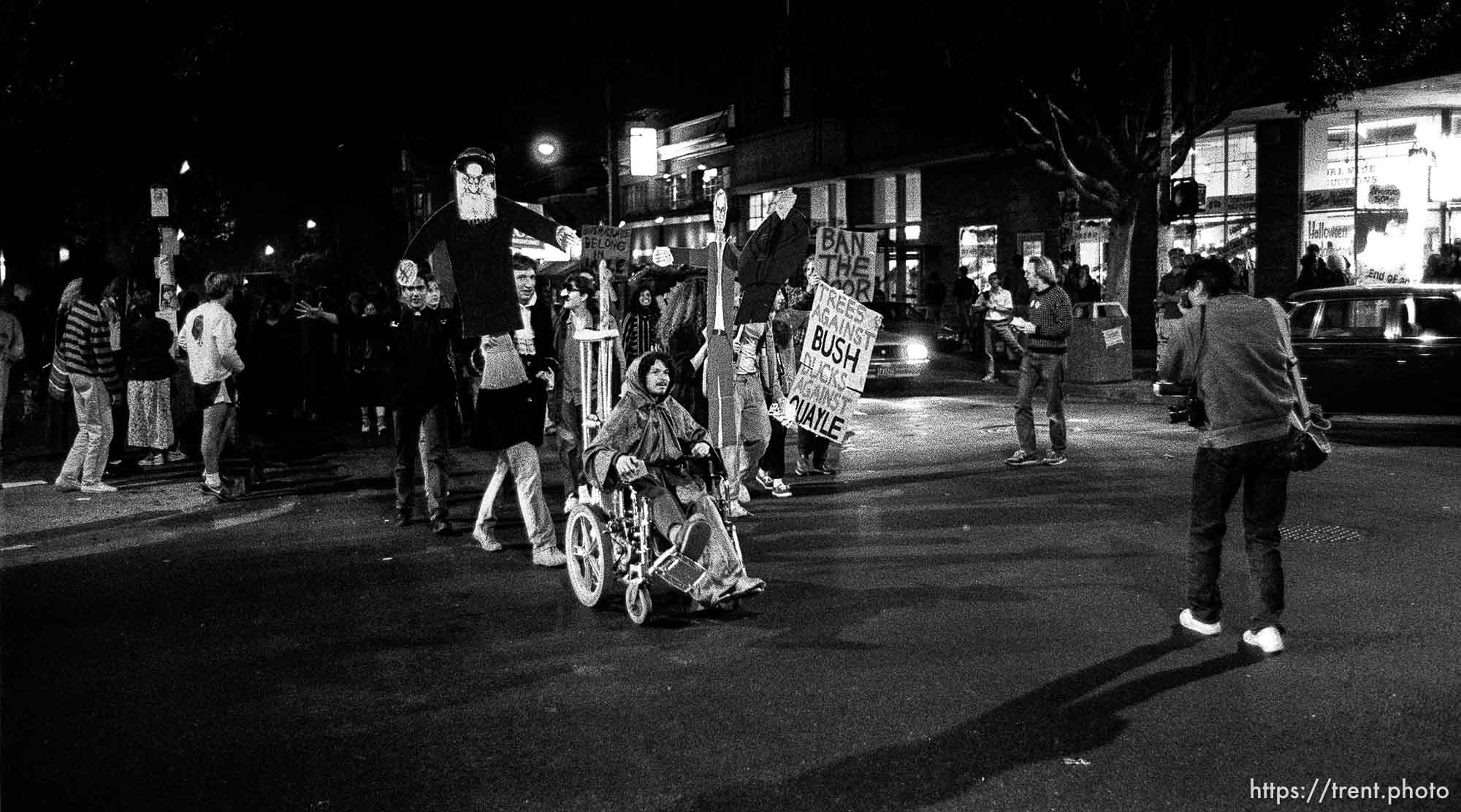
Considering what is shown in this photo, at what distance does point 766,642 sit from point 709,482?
113cm

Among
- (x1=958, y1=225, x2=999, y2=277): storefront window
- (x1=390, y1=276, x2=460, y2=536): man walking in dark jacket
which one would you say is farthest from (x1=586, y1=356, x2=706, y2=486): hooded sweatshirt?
(x1=958, y1=225, x2=999, y2=277): storefront window

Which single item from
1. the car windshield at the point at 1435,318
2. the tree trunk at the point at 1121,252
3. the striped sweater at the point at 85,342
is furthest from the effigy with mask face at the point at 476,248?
the tree trunk at the point at 1121,252

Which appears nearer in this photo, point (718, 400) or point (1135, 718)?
point (1135, 718)

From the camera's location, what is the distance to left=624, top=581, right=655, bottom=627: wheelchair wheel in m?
6.94

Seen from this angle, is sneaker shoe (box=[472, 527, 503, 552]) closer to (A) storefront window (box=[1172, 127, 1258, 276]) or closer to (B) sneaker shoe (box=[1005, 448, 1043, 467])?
(B) sneaker shoe (box=[1005, 448, 1043, 467])

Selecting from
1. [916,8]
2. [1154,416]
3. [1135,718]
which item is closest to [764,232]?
[1135,718]

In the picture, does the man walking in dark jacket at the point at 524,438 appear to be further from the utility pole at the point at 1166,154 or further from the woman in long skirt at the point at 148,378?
the utility pole at the point at 1166,154

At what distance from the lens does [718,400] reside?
936 cm

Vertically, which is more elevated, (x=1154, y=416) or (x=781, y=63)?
(x=781, y=63)

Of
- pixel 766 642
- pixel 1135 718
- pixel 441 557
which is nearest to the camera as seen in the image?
pixel 1135 718

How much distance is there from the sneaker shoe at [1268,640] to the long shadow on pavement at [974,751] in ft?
0.50

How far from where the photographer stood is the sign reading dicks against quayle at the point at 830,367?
37.9 ft

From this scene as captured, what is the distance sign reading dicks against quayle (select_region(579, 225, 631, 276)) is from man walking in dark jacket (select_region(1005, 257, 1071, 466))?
12.2 feet

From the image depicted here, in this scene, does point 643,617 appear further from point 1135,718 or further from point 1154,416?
point 1154,416
